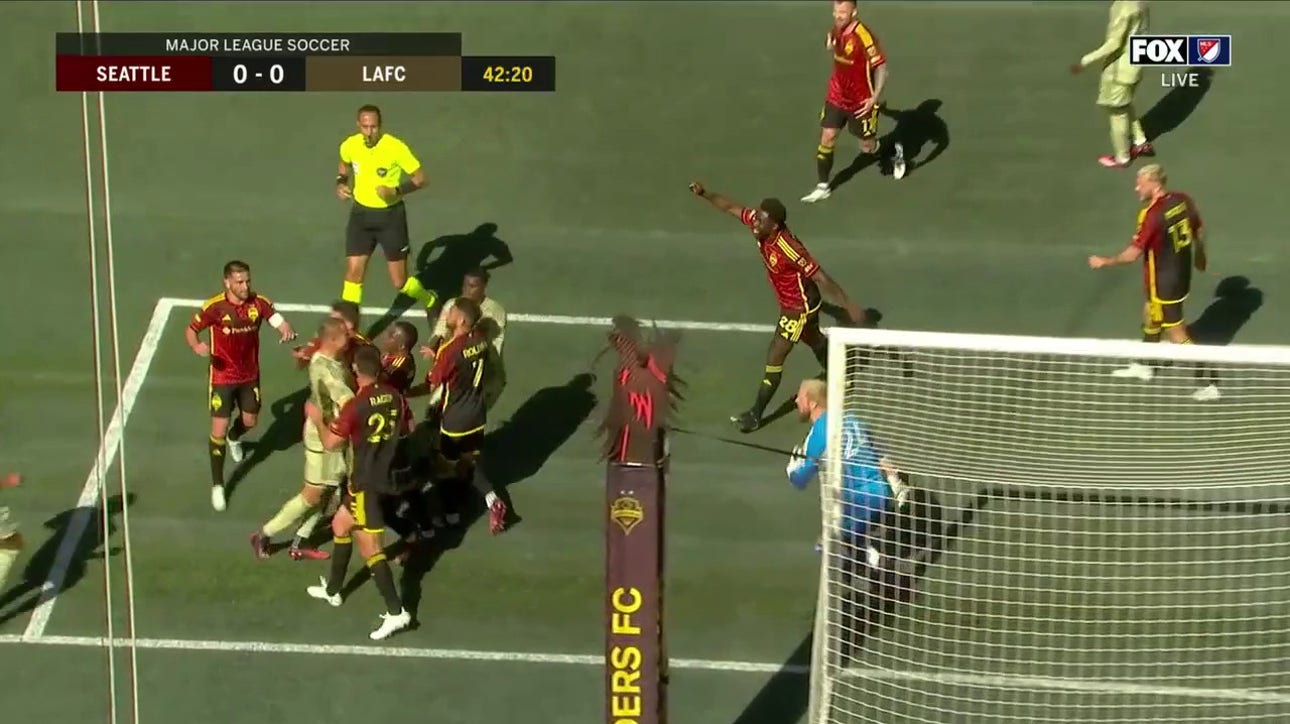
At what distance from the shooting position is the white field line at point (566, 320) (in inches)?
635

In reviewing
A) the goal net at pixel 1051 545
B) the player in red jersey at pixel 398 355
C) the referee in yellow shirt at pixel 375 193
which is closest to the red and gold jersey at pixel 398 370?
the player in red jersey at pixel 398 355

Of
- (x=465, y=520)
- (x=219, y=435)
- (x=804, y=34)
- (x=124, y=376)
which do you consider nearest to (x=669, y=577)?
(x=465, y=520)

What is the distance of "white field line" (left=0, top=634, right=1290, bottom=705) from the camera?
470 inches

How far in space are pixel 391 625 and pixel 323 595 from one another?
2.24 ft

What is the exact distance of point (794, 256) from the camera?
14039mm

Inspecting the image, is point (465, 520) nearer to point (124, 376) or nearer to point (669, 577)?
point (669, 577)

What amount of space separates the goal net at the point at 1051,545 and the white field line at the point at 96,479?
Answer: 5305 millimetres

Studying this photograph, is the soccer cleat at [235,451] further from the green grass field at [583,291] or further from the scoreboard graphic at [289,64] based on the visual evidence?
the scoreboard graphic at [289,64]

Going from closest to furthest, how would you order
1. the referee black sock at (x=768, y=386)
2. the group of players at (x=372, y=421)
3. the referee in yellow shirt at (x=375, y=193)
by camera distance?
the group of players at (x=372, y=421), the referee black sock at (x=768, y=386), the referee in yellow shirt at (x=375, y=193)

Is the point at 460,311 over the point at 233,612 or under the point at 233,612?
over

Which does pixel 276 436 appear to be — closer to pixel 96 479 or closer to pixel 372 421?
pixel 96 479

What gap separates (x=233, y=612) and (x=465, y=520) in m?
1.93

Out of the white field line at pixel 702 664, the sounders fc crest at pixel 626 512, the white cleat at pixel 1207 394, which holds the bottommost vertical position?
the white field line at pixel 702 664

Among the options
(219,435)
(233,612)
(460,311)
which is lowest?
(233,612)
